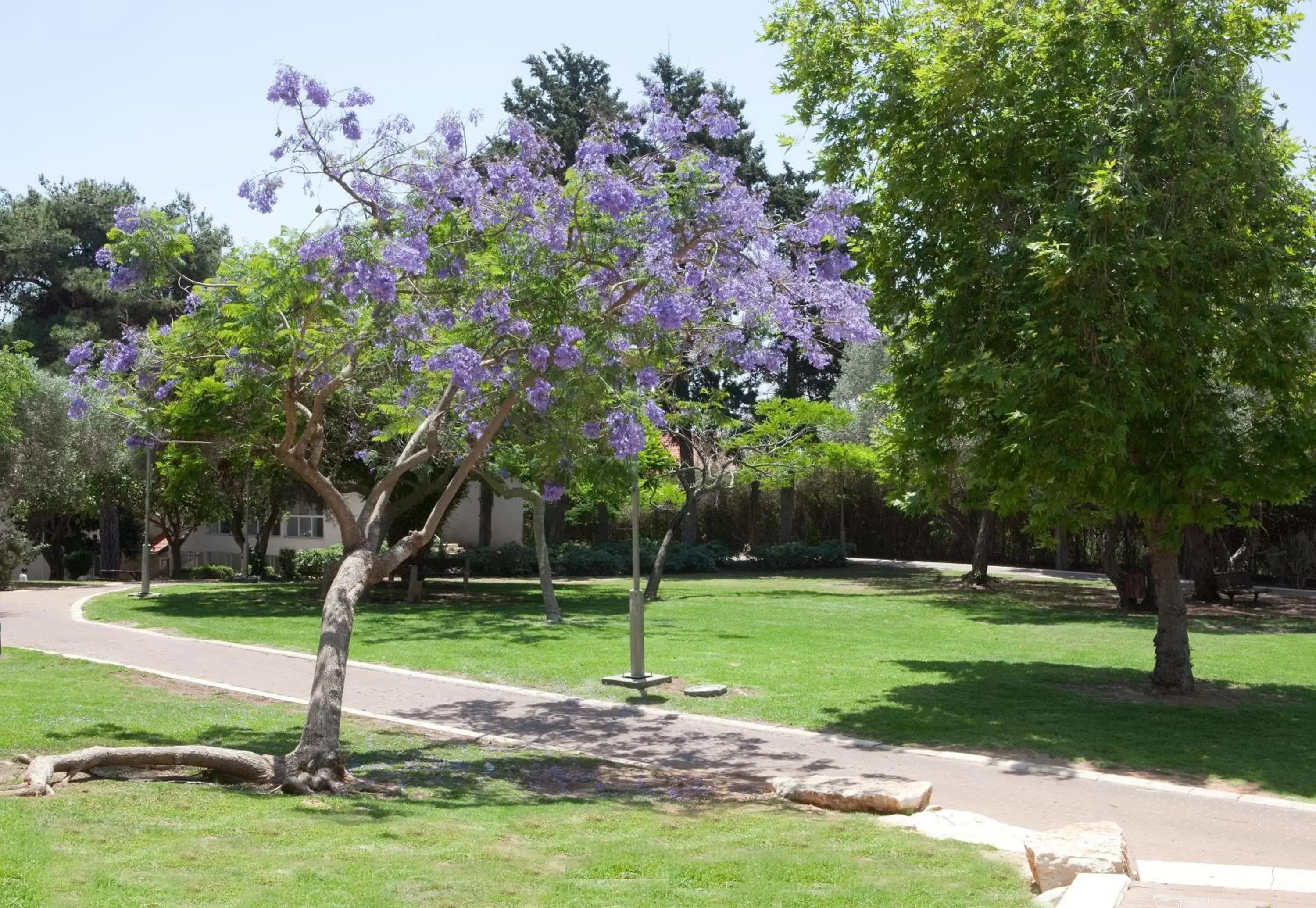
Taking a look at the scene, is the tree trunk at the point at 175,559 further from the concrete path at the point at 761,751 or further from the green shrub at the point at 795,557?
the concrete path at the point at 761,751

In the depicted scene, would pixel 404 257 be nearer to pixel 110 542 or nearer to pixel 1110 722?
pixel 1110 722

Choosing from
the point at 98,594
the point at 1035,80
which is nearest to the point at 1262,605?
the point at 1035,80

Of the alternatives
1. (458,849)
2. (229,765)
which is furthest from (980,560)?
(458,849)

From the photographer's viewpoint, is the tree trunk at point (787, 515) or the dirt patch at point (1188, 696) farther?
the tree trunk at point (787, 515)

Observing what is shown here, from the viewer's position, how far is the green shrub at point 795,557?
38.9 meters

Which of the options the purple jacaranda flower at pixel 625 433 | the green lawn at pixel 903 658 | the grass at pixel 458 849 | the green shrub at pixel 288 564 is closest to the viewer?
the grass at pixel 458 849

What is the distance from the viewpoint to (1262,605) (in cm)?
2578

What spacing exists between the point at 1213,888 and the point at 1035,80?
28.5 ft

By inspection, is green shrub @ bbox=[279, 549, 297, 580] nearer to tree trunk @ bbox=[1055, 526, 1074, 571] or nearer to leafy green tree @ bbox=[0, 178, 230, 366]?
leafy green tree @ bbox=[0, 178, 230, 366]

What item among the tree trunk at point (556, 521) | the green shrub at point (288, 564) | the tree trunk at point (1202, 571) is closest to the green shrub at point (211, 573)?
the green shrub at point (288, 564)

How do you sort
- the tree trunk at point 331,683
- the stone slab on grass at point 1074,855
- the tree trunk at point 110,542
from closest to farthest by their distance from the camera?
the stone slab on grass at point 1074,855
the tree trunk at point 331,683
the tree trunk at point 110,542

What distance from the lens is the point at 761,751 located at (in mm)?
A: 10891

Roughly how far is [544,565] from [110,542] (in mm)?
21104

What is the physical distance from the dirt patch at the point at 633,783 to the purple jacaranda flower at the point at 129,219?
5608 mm
